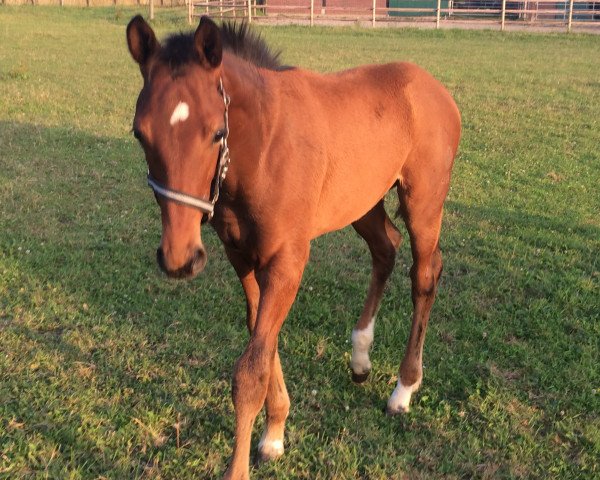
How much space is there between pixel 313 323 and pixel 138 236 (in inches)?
82.6

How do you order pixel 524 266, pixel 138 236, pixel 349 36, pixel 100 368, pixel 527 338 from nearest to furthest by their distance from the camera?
1. pixel 100 368
2. pixel 527 338
3. pixel 524 266
4. pixel 138 236
5. pixel 349 36

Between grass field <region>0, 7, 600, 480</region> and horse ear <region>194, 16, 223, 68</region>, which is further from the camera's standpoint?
grass field <region>0, 7, 600, 480</region>

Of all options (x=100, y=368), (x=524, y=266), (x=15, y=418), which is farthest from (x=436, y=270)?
(x=15, y=418)

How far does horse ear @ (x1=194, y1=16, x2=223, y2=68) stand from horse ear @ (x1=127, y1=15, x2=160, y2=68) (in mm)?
179

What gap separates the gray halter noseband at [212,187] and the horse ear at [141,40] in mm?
276

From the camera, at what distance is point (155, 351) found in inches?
156

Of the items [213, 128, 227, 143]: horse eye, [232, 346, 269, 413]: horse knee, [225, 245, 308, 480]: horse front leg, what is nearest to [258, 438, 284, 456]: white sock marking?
[225, 245, 308, 480]: horse front leg

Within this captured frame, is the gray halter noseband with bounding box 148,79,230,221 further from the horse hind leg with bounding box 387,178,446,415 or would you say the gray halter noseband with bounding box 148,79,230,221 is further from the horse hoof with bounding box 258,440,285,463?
the horse hind leg with bounding box 387,178,446,415

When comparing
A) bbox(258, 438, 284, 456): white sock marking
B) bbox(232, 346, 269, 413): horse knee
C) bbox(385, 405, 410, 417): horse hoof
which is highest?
bbox(232, 346, 269, 413): horse knee

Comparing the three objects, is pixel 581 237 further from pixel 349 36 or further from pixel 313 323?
pixel 349 36

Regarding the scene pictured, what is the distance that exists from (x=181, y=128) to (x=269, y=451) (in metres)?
1.75

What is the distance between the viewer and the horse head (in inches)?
82.6

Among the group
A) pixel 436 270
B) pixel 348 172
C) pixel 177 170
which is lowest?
pixel 436 270

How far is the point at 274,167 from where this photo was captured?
2617mm
